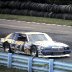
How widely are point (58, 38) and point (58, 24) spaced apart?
7684 mm

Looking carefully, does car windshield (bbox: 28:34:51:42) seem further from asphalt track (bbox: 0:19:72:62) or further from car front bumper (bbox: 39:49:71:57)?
asphalt track (bbox: 0:19:72:62)

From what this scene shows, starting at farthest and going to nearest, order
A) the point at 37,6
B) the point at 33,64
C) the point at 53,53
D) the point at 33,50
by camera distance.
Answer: the point at 37,6
the point at 33,50
the point at 53,53
the point at 33,64

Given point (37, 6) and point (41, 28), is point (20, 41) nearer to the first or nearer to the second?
point (41, 28)

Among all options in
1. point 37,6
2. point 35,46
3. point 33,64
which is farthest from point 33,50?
point 37,6

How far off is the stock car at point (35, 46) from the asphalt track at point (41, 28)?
5782 millimetres

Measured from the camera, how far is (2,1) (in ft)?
140

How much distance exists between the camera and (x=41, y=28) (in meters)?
29.6

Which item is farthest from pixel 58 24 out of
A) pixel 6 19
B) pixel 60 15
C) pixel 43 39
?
pixel 43 39

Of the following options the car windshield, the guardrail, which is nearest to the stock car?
the car windshield

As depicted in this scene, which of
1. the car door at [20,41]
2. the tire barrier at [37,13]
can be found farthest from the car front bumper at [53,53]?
the tire barrier at [37,13]

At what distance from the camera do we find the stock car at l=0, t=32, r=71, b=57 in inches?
621

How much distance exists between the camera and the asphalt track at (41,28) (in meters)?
24.9

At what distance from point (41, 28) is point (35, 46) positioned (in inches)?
538

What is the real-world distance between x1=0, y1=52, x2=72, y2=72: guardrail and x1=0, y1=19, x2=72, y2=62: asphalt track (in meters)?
10.00
